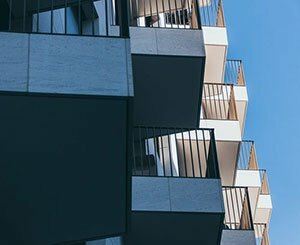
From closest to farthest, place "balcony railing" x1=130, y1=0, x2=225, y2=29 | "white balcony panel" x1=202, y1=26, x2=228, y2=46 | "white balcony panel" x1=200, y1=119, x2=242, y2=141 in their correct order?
"balcony railing" x1=130, y1=0, x2=225, y2=29 → "white balcony panel" x1=200, y1=119, x2=242, y2=141 → "white balcony panel" x1=202, y1=26, x2=228, y2=46

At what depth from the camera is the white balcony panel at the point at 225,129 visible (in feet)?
48.8

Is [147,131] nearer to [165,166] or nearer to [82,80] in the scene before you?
[165,166]

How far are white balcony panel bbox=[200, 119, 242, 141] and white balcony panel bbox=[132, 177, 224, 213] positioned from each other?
557 cm

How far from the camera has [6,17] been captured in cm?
717

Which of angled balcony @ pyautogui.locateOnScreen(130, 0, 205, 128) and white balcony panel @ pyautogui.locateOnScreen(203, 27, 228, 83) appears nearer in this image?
angled balcony @ pyautogui.locateOnScreen(130, 0, 205, 128)

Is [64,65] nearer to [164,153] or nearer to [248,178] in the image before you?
[164,153]

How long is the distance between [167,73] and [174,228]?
2.09m

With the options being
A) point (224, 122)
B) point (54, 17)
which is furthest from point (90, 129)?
point (224, 122)

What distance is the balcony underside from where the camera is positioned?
8.96 m

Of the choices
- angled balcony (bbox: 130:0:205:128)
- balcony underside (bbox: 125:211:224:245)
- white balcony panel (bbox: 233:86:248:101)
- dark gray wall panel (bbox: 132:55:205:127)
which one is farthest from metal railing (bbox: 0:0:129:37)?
white balcony panel (bbox: 233:86:248:101)

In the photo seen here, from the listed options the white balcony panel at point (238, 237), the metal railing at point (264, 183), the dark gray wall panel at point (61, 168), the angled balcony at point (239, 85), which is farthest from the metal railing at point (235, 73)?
the dark gray wall panel at point (61, 168)

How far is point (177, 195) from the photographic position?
915 cm

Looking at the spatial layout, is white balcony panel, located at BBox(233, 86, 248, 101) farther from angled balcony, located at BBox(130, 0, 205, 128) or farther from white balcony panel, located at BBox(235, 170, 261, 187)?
angled balcony, located at BBox(130, 0, 205, 128)

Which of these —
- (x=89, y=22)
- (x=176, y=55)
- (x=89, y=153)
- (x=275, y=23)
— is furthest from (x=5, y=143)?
(x=275, y=23)
